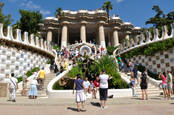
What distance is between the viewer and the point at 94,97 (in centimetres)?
857

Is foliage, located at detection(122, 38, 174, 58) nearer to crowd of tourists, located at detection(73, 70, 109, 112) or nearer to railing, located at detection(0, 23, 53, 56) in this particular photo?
crowd of tourists, located at detection(73, 70, 109, 112)

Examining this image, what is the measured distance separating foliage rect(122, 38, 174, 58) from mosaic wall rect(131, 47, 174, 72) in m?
Result: 0.44

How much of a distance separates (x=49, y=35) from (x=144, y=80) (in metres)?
29.7

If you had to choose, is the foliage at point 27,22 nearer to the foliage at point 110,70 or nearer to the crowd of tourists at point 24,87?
the crowd of tourists at point 24,87

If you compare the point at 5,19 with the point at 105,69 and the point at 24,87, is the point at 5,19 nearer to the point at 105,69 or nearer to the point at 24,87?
the point at 24,87

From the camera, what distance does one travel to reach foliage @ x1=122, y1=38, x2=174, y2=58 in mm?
12512

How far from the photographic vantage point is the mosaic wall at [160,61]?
487 inches

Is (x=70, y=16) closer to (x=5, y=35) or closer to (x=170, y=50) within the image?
(x=5, y=35)

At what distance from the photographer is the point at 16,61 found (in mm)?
12906

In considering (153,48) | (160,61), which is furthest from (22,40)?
(160,61)

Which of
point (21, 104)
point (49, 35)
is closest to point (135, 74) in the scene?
point (21, 104)

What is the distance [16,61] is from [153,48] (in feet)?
46.9

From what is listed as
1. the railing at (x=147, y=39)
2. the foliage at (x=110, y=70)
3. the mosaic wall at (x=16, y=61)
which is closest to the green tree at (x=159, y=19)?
the railing at (x=147, y=39)

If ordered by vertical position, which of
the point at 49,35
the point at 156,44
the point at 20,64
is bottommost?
the point at 20,64
